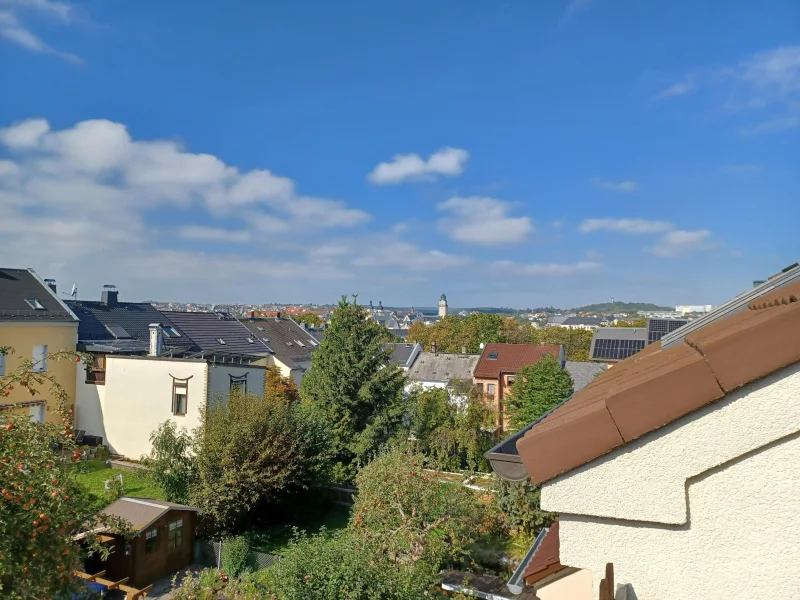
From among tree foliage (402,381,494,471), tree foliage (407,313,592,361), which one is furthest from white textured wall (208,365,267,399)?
tree foliage (407,313,592,361)

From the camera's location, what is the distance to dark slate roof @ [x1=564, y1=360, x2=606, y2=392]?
38656 millimetres

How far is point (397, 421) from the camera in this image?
22.5 m

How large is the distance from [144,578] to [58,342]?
1756cm

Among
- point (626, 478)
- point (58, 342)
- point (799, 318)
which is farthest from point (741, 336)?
point (58, 342)

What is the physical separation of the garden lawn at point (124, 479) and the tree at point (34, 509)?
14.1m

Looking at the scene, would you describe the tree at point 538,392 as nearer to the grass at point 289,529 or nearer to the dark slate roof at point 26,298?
the grass at point 289,529

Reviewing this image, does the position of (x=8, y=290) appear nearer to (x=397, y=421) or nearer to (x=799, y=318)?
(x=397, y=421)

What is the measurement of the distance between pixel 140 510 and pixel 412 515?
25.7 feet

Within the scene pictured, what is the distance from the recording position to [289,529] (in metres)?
17.6

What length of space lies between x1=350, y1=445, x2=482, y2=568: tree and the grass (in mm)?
3819

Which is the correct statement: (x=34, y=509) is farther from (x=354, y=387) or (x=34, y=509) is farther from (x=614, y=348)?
(x=614, y=348)

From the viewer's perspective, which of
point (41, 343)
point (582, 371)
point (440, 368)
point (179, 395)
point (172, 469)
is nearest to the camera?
point (172, 469)

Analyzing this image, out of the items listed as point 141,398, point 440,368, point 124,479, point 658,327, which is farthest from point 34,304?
point 658,327

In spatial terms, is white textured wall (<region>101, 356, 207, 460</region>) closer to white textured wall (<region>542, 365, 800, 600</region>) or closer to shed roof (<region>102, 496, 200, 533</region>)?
shed roof (<region>102, 496, 200, 533</region>)
